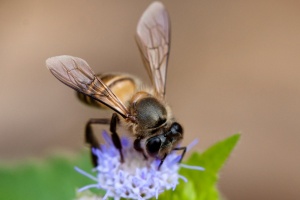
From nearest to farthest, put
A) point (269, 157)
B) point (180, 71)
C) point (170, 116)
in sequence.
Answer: point (170, 116)
point (269, 157)
point (180, 71)

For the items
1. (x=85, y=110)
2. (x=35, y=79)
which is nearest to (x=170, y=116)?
(x=85, y=110)

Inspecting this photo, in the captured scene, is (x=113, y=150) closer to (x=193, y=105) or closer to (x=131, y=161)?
(x=131, y=161)

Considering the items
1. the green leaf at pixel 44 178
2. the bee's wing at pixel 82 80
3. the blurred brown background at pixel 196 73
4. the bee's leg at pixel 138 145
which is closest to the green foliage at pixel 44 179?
the green leaf at pixel 44 178

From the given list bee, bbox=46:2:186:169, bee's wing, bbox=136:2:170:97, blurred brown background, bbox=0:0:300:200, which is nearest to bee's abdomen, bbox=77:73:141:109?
bee, bbox=46:2:186:169

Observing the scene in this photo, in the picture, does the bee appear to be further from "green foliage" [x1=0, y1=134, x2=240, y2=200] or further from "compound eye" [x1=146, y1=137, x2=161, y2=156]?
"green foliage" [x1=0, y1=134, x2=240, y2=200]

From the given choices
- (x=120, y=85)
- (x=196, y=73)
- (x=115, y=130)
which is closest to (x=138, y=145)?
(x=115, y=130)

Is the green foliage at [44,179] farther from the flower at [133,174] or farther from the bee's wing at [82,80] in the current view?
the bee's wing at [82,80]
